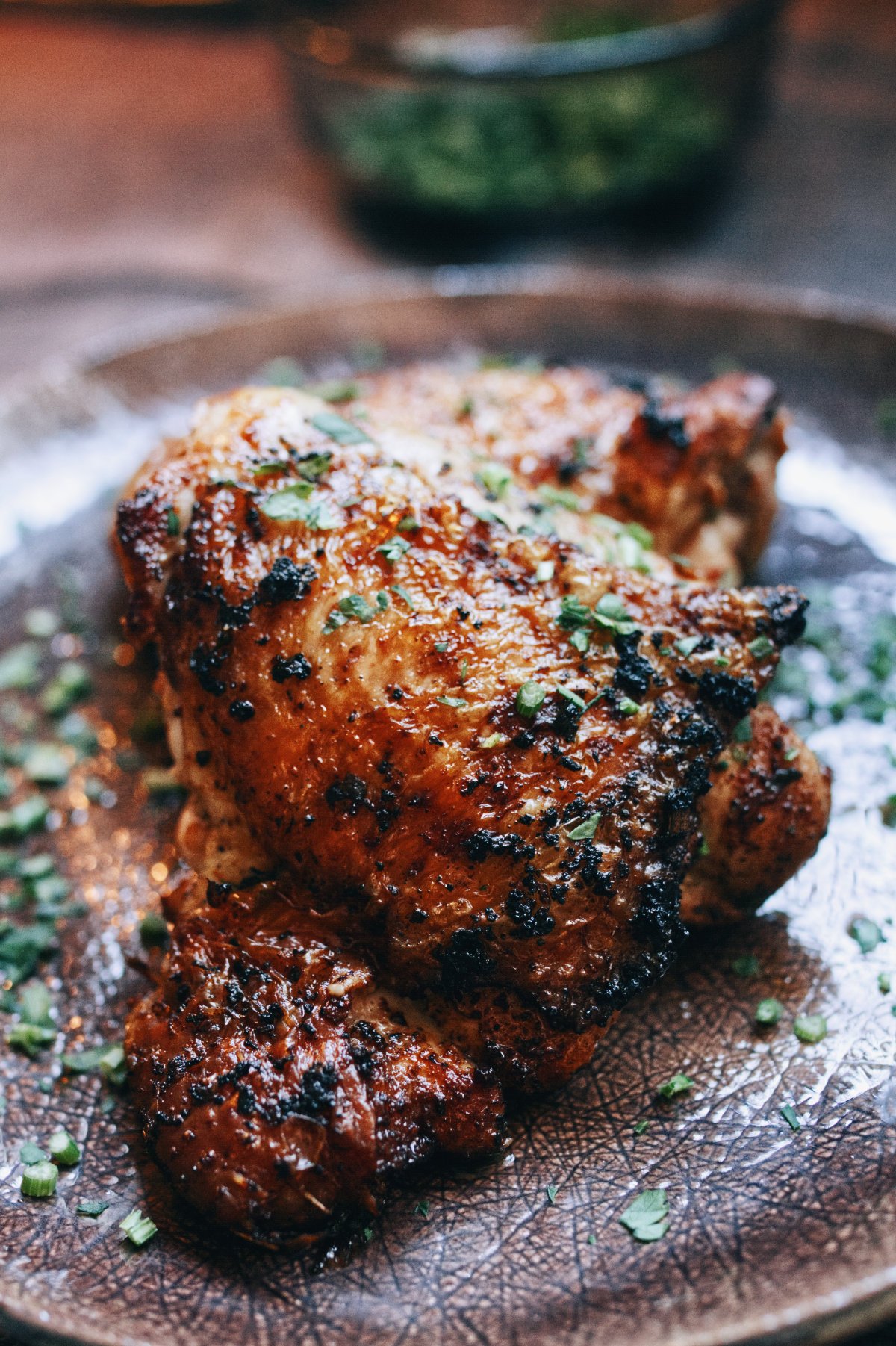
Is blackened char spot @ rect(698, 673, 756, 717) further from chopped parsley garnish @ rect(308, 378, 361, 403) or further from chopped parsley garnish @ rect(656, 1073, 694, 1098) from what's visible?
chopped parsley garnish @ rect(308, 378, 361, 403)

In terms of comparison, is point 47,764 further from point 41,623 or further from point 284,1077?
point 284,1077

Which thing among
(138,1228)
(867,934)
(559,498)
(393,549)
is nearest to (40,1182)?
(138,1228)

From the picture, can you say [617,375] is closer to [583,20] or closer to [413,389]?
[413,389]

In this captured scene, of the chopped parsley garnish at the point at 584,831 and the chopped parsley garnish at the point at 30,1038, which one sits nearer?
the chopped parsley garnish at the point at 584,831

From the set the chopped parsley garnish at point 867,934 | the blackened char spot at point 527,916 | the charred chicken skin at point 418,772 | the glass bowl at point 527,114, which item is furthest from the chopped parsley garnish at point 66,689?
the glass bowl at point 527,114

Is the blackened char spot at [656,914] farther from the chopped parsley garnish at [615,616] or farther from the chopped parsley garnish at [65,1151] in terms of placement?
the chopped parsley garnish at [65,1151]

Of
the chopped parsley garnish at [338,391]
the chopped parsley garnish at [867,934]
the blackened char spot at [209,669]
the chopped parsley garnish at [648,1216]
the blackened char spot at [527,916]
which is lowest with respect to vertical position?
the chopped parsley garnish at [648,1216]
